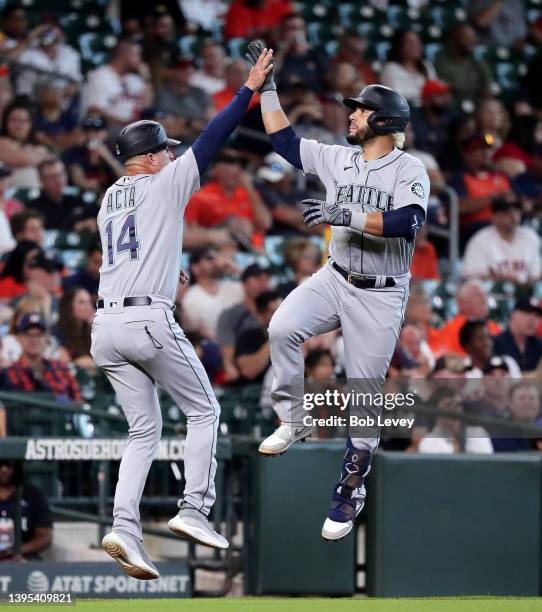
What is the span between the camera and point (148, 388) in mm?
6762

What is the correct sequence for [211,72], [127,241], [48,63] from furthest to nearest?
[211,72]
[48,63]
[127,241]

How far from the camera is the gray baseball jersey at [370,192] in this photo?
21.7 ft

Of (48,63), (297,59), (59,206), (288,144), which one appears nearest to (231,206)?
(59,206)

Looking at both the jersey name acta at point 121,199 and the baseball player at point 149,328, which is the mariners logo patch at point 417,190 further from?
the jersey name acta at point 121,199

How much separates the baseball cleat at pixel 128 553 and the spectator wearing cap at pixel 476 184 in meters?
7.12

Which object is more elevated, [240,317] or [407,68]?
[407,68]

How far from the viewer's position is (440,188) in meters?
12.7

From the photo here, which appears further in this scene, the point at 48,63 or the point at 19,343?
the point at 48,63

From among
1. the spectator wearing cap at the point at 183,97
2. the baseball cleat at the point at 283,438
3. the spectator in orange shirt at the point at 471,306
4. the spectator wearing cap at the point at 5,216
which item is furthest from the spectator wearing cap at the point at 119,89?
the baseball cleat at the point at 283,438

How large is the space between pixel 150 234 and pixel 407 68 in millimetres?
8781

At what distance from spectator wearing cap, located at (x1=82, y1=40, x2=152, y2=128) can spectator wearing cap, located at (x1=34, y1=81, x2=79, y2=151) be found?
21cm

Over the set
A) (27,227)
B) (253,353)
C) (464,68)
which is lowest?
(253,353)

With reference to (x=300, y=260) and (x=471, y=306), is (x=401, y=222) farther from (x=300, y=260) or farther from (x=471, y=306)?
(x=471, y=306)

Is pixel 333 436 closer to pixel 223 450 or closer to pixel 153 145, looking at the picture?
pixel 223 450
